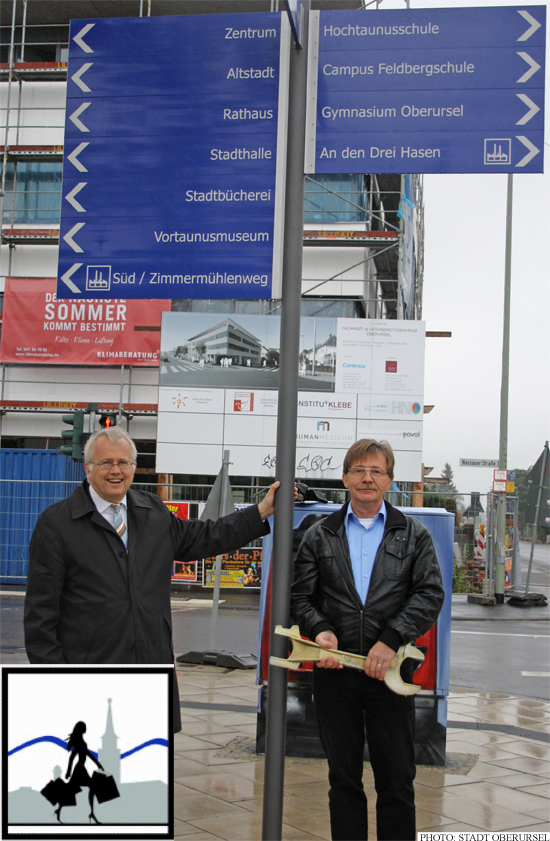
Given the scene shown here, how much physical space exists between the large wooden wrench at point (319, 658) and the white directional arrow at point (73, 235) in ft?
6.28

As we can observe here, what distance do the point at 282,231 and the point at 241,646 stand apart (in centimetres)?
860

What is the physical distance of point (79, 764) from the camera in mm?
2953

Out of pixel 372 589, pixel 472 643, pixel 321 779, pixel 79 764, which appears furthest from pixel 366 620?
pixel 472 643

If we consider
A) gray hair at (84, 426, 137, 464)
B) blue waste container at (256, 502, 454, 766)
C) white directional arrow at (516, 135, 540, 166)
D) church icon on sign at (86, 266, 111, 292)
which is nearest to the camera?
gray hair at (84, 426, 137, 464)

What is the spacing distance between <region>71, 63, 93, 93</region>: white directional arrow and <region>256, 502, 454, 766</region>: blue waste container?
9.31 ft

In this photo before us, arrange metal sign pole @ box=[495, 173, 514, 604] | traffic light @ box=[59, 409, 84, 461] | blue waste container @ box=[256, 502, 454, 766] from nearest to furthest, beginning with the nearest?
blue waste container @ box=[256, 502, 454, 766] < traffic light @ box=[59, 409, 84, 461] < metal sign pole @ box=[495, 173, 514, 604]

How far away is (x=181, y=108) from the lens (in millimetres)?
3820

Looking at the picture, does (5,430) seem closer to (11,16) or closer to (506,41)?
(11,16)

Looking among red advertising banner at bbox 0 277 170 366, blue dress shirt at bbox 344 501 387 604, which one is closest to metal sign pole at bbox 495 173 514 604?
red advertising banner at bbox 0 277 170 366

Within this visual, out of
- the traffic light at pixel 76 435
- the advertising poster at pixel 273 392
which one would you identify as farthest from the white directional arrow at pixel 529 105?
the advertising poster at pixel 273 392

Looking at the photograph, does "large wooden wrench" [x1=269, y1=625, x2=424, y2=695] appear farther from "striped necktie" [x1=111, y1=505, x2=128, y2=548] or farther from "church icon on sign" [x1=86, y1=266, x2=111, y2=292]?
"church icon on sign" [x1=86, y1=266, x2=111, y2=292]

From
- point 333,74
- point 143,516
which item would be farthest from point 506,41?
point 143,516

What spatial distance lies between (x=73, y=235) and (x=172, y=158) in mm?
573

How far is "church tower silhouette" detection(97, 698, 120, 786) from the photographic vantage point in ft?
9.65
